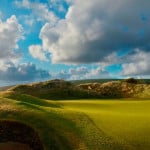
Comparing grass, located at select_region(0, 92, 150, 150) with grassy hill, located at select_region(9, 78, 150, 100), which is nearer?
grass, located at select_region(0, 92, 150, 150)

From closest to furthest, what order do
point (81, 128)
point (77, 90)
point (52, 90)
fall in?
point (81, 128)
point (52, 90)
point (77, 90)

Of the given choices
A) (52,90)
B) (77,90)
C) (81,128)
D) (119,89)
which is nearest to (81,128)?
(81,128)

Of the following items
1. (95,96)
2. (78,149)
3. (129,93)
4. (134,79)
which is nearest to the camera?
(78,149)

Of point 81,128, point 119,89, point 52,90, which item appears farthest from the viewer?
point 119,89

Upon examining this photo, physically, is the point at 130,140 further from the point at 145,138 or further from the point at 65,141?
the point at 65,141

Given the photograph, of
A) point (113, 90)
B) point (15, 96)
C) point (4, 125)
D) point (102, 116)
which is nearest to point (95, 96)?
point (113, 90)

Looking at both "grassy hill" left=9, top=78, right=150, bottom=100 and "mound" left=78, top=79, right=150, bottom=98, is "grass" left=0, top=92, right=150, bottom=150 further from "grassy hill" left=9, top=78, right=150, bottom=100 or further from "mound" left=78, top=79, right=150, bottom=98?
"mound" left=78, top=79, right=150, bottom=98

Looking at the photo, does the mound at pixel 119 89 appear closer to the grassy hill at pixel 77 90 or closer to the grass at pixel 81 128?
the grassy hill at pixel 77 90

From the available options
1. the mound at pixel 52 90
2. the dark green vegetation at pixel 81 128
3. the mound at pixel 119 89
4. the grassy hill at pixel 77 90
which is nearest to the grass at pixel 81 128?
the dark green vegetation at pixel 81 128

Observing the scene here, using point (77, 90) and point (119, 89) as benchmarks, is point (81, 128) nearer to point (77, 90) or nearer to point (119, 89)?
point (77, 90)

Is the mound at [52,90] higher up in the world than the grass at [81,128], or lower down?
higher up

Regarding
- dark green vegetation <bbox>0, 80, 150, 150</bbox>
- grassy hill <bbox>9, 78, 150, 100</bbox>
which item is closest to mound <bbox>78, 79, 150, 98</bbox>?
grassy hill <bbox>9, 78, 150, 100</bbox>

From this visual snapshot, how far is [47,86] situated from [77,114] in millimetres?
70333

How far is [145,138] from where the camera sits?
27922 mm
